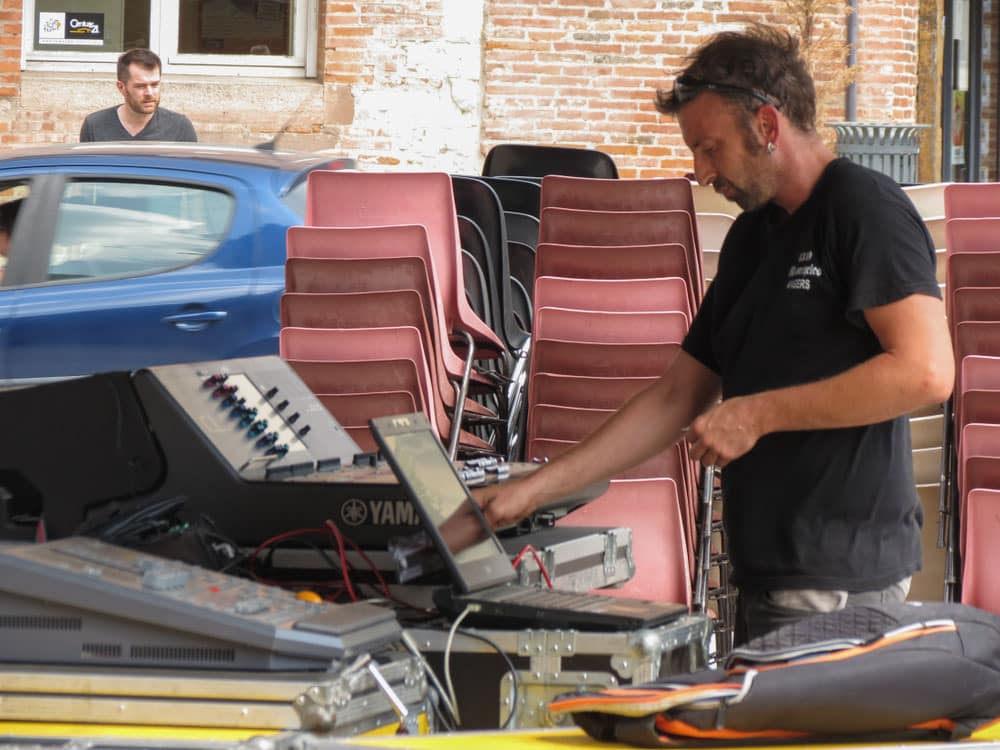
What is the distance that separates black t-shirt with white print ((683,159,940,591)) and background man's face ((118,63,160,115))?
5299mm

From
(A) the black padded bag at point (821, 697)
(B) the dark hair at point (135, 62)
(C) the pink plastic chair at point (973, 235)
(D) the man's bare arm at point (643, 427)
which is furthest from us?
(B) the dark hair at point (135, 62)

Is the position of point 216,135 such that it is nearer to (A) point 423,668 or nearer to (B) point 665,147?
(B) point 665,147

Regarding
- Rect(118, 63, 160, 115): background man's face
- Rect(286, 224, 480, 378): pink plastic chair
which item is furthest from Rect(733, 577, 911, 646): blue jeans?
Rect(118, 63, 160, 115): background man's face

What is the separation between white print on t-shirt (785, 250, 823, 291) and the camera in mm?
2328

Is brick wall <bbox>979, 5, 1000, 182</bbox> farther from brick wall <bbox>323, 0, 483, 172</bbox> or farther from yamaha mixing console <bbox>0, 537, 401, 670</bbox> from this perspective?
yamaha mixing console <bbox>0, 537, 401, 670</bbox>

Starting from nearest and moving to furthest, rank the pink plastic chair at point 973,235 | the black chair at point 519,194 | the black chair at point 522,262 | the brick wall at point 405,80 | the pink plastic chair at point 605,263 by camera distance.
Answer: the pink plastic chair at point 973,235 < the pink plastic chair at point 605,263 < the black chair at point 522,262 < the black chair at point 519,194 < the brick wall at point 405,80

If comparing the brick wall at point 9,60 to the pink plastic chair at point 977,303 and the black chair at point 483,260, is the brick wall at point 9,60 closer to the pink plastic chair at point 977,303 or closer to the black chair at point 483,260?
the black chair at point 483,260

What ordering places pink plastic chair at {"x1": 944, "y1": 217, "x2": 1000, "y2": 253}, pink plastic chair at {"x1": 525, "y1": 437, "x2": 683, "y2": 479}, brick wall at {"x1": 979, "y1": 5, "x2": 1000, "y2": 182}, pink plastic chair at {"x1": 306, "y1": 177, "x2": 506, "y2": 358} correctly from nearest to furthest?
pink plastic chair at {"x1": 525, "y1": 437, "x2": 683, "y2": 479}
pink plastic chair at {"x1": 944, "y1": 217, "x2": 1000, "y2": 253}
pink plastic chair at {"x1": 306, "y1": 177, "x2": 506, "y2": 358}
brick wall at {"x1": 979, "y1": 5, "x2": 1000, "y2": 182}

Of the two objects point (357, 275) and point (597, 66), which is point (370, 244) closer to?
point (357, 275)

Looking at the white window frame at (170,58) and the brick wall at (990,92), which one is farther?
the brick wall at (990,92)

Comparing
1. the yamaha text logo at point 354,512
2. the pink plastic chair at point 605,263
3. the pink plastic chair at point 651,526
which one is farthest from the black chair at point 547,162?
the yamaha text logo at point 354,512

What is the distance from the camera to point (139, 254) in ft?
18.5

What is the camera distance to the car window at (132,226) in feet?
18.5

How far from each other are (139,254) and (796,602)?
3759mm
